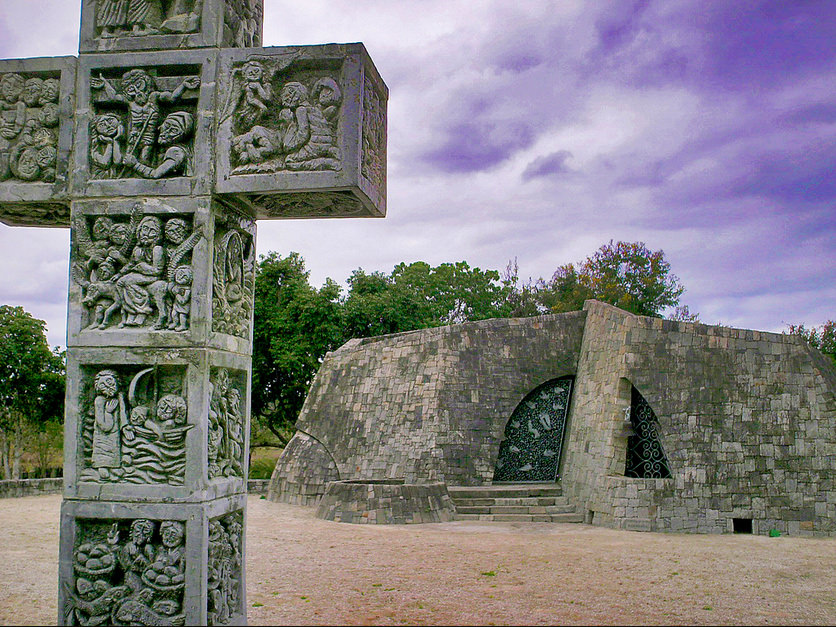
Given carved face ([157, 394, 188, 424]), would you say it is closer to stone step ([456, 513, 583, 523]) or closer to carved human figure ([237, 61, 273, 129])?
carved human figure ([237, 61, 273, 129])

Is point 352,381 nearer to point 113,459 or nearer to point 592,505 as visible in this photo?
point 592,505

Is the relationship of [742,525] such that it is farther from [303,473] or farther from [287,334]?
[287,334]

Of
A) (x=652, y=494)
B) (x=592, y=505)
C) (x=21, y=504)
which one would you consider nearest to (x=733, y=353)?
(x=652, y=494)

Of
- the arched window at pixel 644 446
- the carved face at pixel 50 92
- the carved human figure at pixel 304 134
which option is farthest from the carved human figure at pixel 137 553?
the arched window at pixel 644 446

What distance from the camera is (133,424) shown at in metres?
4.63

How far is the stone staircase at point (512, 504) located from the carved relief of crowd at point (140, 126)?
10.6m

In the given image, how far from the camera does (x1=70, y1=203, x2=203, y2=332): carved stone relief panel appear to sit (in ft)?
15.3

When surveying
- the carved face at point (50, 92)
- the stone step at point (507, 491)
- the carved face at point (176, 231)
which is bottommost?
the stone step at point (507, 491)

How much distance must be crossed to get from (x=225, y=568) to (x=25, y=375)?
721 inches

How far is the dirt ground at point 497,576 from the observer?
6242mm

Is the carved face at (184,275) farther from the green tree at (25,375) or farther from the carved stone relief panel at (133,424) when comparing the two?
the green tree at (25,375)

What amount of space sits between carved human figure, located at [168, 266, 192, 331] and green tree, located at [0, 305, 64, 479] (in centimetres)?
1797

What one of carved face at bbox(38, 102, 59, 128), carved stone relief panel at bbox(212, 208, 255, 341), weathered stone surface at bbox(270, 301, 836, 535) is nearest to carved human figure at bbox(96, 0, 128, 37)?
carved face at bbox(38, 102, 59, 128)

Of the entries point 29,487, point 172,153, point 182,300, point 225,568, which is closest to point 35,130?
Result: point 172,153
